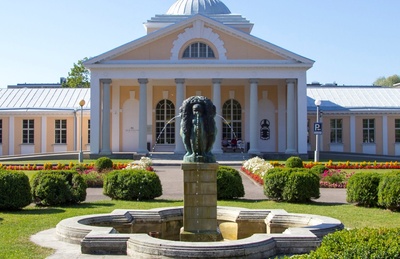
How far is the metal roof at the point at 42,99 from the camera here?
43.5 m

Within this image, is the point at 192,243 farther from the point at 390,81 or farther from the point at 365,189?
the point at 390,81

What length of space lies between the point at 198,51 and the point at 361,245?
108ft

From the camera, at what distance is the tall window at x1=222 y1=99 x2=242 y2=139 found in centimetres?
4147

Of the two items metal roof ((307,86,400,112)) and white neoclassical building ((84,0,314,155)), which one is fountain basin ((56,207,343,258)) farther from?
metal roof ((307,86,400,112))

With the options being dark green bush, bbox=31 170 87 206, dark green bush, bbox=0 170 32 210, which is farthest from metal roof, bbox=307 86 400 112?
dark green bush, bbox=0 170 32 210

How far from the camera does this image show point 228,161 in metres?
34.7

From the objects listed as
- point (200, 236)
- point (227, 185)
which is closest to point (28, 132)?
point (227, 185)

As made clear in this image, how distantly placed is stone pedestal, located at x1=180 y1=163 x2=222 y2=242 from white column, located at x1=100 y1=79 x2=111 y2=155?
27.8 meters

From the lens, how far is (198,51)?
3803 cm

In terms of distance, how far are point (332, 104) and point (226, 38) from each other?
12.2 metres

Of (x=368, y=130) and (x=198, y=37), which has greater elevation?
(x=198, y=37)

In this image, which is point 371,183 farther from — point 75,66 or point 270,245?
point 75,66

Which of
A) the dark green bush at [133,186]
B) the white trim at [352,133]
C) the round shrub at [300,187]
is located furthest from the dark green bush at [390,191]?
the white trim at [352,133]

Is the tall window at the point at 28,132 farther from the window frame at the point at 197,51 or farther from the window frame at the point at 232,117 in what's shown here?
the window frame at the point at 232,117
